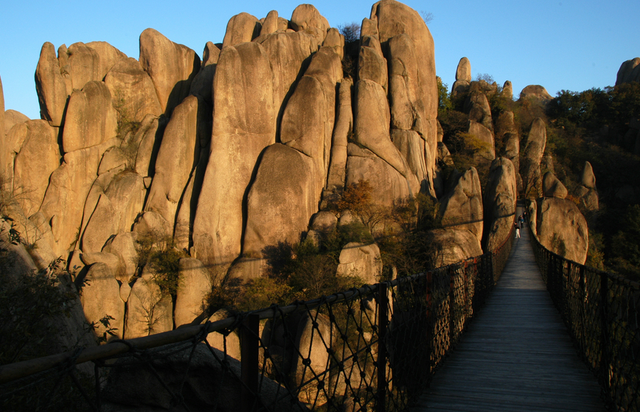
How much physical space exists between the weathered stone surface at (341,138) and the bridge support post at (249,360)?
2388 cm

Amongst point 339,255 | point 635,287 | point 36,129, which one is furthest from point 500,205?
point 36,129

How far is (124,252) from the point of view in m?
23.9

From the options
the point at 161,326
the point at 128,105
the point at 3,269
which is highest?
the point at 128,105

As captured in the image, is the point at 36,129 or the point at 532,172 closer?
the point at 36,129

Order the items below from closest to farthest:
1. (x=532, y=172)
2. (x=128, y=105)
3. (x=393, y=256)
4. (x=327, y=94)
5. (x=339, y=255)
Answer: (x=339, y=255) → (x=393, y=256) → (x=327, y=94) → (x=128, y=105) → (x=532, y=172)

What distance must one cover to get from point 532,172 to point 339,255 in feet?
85.6

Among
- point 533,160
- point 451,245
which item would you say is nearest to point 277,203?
point 451,245

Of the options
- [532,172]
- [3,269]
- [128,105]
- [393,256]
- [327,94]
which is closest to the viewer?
[3,269]

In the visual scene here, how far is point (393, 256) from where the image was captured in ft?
77.5

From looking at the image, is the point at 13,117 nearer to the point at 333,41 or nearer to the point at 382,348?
the point at 333,41

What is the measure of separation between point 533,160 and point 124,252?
35471mm

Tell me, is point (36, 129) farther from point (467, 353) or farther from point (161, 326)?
point (467, 353)

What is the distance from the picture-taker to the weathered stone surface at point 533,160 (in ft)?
124

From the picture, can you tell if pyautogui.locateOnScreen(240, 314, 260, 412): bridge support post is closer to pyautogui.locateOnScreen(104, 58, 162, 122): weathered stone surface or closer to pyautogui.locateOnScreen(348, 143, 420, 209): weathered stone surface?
pyautogui.locateOnScreen(348, 143, 420, 209): weathered stone surface
